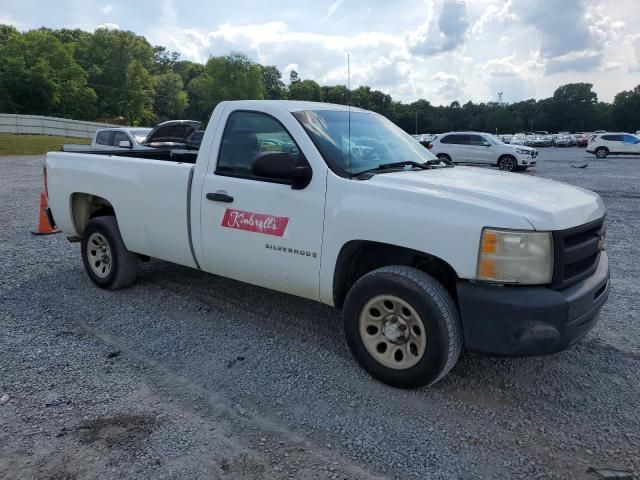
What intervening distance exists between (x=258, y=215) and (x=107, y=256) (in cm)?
232

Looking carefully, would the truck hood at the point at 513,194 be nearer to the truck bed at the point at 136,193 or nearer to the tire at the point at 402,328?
the tire at the point at 402,328

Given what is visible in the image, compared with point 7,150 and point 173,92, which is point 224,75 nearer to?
point 173,92

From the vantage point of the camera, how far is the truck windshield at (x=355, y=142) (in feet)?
12.6

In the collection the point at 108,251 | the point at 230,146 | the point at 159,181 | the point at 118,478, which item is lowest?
the point at 118,478

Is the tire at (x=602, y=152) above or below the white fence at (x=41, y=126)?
below

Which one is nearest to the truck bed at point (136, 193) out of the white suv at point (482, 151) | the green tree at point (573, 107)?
the white suv at point (482, 151)

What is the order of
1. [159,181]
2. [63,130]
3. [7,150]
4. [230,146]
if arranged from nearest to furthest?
[230,146], [159,181], [7,150], [63,130]

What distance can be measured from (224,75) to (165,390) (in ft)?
328

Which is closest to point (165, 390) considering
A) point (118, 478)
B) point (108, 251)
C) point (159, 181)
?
point (118, 478)

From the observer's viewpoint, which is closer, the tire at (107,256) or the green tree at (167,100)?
the tire at (107,256)

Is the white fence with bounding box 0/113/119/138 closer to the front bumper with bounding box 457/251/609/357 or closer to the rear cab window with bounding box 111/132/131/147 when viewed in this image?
the rear cab window with bounding box 111/132/131/147

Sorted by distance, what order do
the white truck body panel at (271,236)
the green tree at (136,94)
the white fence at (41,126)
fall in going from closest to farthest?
1. the white truck body panel at (271,236)
2. the white fence at (41,126)
3. the green tree at (136,94)

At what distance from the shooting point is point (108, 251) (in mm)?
5391

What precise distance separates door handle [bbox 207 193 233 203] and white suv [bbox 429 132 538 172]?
18.3 metres
